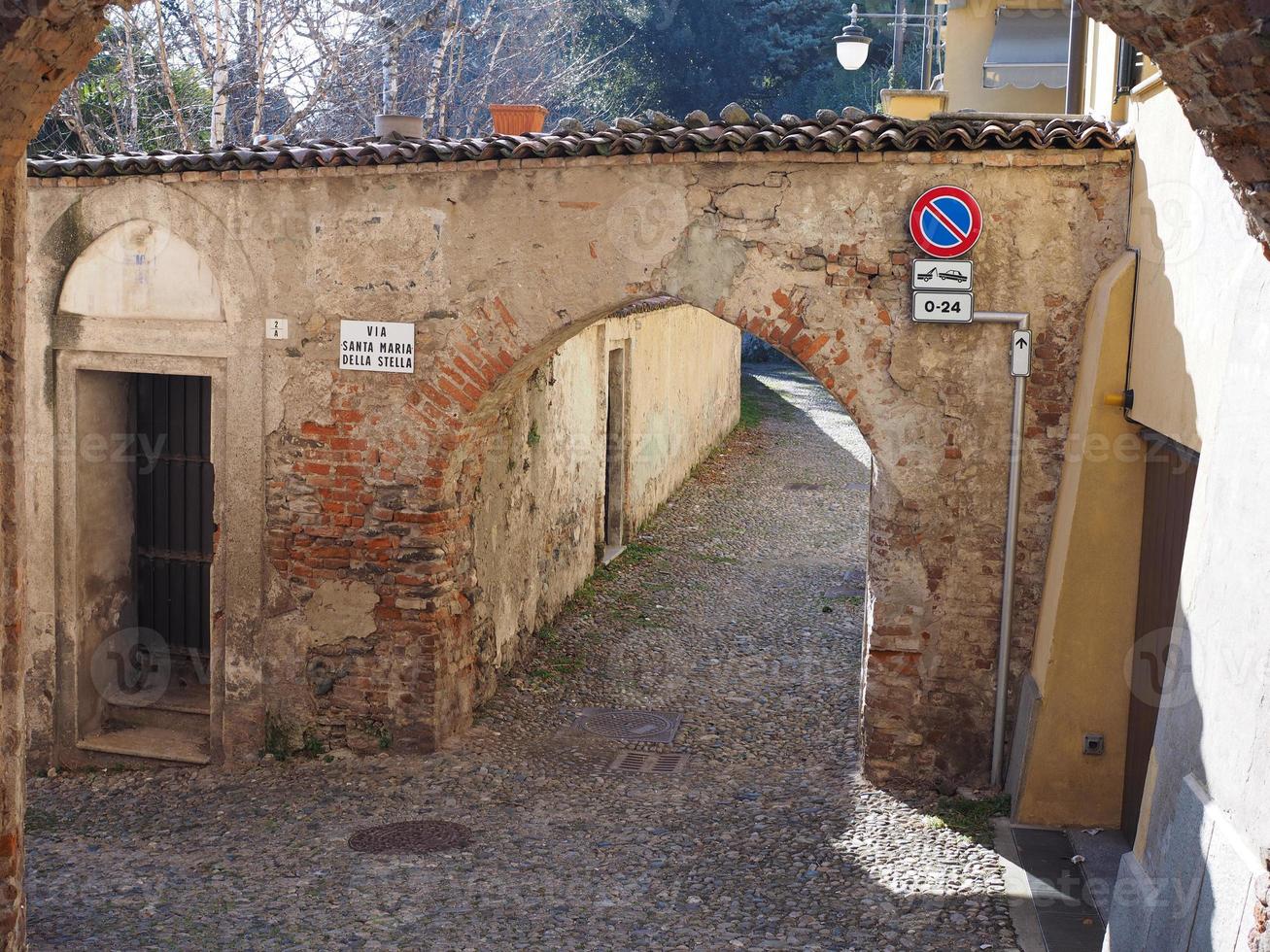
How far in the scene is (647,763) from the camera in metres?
8.27

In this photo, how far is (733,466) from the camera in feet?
64.3

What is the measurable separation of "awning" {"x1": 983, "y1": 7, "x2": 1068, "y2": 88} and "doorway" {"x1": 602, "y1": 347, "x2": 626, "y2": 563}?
16.1 ft

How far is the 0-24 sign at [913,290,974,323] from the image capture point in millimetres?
7195

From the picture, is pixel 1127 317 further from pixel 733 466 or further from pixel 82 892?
pixel 733 466

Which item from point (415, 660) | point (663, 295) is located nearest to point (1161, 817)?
point (663, 295)

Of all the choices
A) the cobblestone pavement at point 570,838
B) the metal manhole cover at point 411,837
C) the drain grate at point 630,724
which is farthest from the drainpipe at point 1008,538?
the metal manhole cover at point 411,837

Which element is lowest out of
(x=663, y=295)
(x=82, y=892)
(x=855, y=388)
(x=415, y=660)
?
(x=82, y=892)

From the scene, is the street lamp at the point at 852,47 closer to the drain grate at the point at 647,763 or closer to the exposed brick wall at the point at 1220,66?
the drain grate at the point at 647,763

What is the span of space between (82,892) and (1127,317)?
20.5 feet

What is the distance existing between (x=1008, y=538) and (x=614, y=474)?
23.6ft

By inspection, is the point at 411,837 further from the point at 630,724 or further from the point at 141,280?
the point at 141,280

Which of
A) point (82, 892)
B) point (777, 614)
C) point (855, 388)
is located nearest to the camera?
point (82, 892)

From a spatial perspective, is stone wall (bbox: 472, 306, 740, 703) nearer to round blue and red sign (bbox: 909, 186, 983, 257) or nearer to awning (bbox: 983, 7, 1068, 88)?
round blue and red sign (bbox: 909, 186, 983, 257)

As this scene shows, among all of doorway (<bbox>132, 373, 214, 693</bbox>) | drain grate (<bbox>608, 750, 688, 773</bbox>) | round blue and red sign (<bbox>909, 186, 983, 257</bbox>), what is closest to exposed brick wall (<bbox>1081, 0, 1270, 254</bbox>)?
round blue and red sign (<bbox>909, 186, 983, 257</bbox>)
